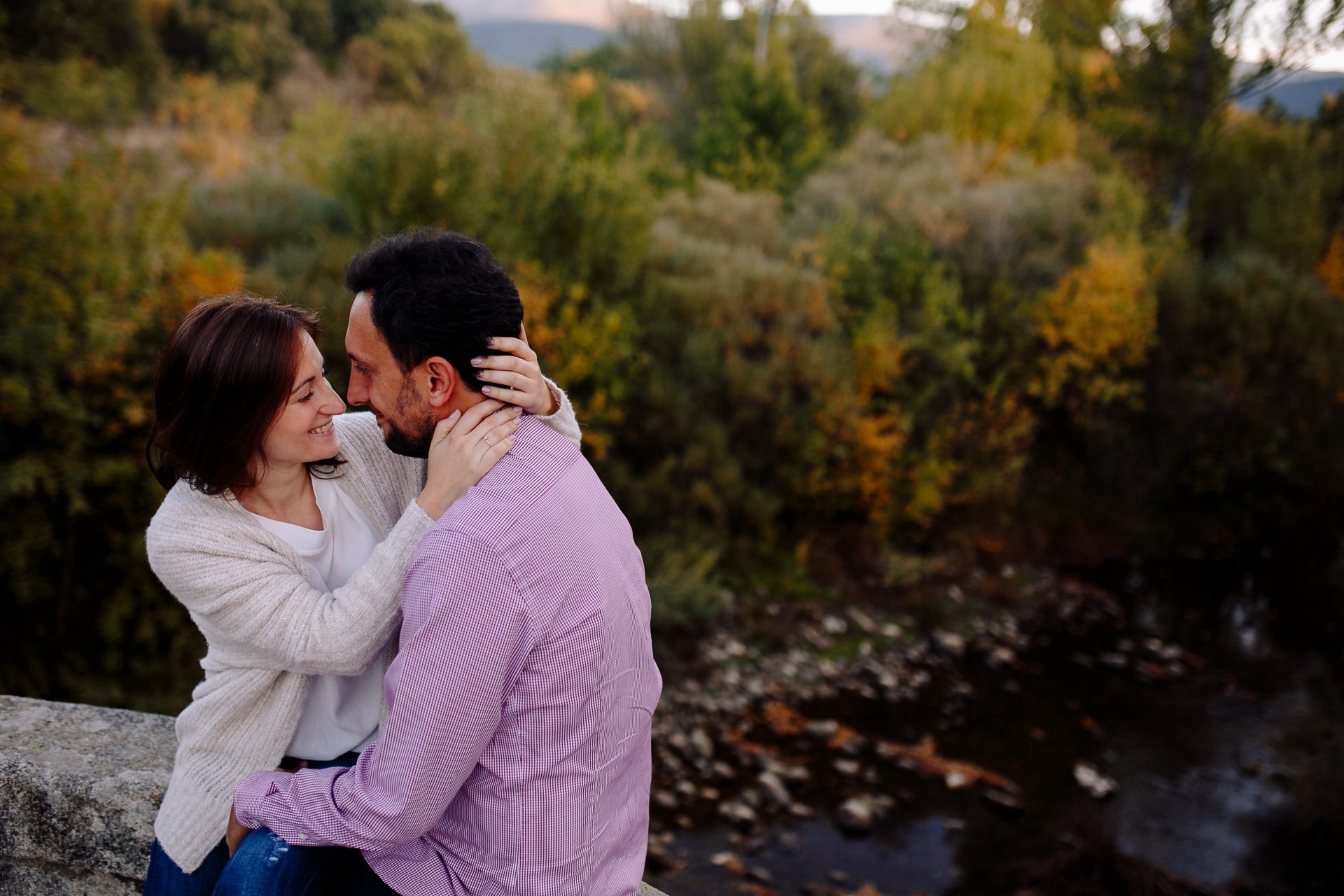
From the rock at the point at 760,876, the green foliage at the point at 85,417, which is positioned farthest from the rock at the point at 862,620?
the green foliage at the point at 85,417

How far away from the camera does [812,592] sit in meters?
10.1

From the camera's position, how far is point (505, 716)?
1.47 m

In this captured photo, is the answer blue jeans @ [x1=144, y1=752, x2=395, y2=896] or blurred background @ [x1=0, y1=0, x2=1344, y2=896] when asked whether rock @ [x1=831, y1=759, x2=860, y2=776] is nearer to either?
blurred background @ [x1=0, y1=0, x2=1344, y2=896]

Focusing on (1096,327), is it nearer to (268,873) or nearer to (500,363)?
(500,363)

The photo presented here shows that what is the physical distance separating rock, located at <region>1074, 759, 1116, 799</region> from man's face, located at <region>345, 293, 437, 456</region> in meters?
7.20

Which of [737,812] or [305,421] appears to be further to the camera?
[737,812]

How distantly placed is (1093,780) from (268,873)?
24.4 feet

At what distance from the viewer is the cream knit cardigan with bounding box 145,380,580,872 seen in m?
1.59

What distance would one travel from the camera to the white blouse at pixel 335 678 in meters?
1.83

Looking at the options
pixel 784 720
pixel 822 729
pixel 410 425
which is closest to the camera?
pixel 410 425

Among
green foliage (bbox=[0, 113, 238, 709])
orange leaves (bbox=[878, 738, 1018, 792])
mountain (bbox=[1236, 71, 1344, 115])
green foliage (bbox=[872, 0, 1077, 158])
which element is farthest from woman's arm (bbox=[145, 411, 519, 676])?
mountain (bbox=[1236, 71, 1344, 115])

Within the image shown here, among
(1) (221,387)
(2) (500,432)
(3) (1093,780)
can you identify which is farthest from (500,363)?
(3) (1093,780)

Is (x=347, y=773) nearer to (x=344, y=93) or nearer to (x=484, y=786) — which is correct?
(x=484, y=786)

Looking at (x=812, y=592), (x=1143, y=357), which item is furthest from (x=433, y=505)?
(x=1143, y=357)
